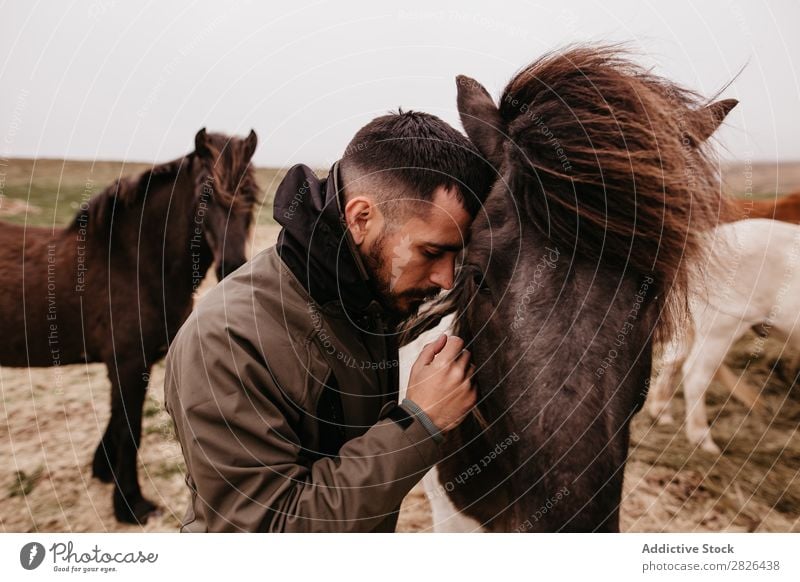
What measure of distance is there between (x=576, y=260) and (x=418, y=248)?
34 centimetres

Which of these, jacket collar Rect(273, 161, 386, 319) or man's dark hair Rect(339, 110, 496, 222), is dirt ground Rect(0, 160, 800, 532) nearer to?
jacket collar Rect(273, 161, 386, 319)

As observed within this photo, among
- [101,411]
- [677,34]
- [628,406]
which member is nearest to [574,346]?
[628,406]

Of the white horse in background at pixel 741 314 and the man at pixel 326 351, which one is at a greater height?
the man at pixel 326 351

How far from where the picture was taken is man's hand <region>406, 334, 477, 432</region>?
44.4 inches

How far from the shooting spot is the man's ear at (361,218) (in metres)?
1.09

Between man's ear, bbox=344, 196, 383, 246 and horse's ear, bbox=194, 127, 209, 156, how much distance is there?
1.28 metres

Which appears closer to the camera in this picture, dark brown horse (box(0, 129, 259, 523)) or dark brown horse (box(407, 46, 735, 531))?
dark brown horse (box(407, 46, 735, 531))

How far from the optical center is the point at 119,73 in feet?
5.74

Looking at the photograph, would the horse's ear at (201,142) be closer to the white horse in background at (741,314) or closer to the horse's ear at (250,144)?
the horse's ear at (250,144)

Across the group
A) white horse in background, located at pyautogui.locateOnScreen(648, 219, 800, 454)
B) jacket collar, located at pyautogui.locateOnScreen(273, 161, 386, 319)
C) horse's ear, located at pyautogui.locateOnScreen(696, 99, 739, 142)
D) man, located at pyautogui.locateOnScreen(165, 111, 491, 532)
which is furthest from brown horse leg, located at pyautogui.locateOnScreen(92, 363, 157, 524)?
white horse in background, located at pyautogui.locateOnScreen(648, 219, 800, 454)

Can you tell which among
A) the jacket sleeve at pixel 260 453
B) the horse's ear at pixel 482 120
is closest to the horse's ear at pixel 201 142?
the horse's ear at pixel 482 120

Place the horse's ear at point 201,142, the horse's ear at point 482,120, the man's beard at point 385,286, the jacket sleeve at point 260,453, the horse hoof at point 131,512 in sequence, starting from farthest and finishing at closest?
1. the horse hoof at point 131,512
2. the horse's ear at point 201,142
3. the horse's ear at point 482,120
4. the man's beard at point 385,286
5. the jacket sleeve at point 260,453
